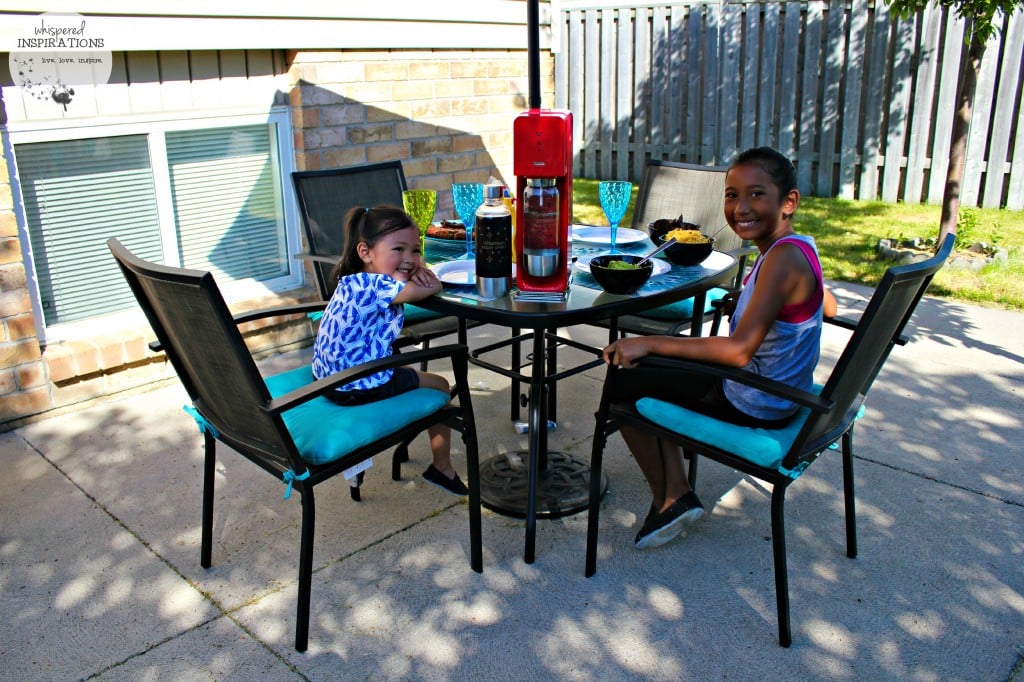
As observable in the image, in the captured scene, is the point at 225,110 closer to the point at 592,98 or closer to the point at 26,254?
the point at 26,254

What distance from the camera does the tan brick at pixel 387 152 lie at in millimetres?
5250

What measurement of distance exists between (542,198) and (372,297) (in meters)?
0.61

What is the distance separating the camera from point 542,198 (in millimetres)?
2787

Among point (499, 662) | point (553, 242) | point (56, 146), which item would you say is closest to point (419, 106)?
point (56, 146)

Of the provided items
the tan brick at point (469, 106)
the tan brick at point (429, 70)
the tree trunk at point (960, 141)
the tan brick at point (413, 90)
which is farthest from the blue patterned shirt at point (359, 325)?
the tree trunk at point (960, 141)

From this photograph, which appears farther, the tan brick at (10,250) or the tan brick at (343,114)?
the tan brick at (343,114)

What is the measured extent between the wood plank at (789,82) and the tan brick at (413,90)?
15.7 feet

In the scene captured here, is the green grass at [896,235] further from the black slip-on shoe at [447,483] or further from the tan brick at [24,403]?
the tan brick at [24,403]

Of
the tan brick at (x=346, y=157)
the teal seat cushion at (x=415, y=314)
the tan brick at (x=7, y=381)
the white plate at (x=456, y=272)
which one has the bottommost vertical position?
the tan brick at (x=7, y=381)

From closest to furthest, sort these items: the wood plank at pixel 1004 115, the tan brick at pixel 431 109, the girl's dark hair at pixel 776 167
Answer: the girl's dark hair at pixel 776 167 < the tan brick at pixel 431 109 < the wood plank at pixel 1004 115

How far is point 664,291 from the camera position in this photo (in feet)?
9.61

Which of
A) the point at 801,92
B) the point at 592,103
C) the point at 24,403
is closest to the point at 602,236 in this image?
the point at 24,403

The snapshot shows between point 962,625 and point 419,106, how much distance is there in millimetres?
4046

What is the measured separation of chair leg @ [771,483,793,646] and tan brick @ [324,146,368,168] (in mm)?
3326
